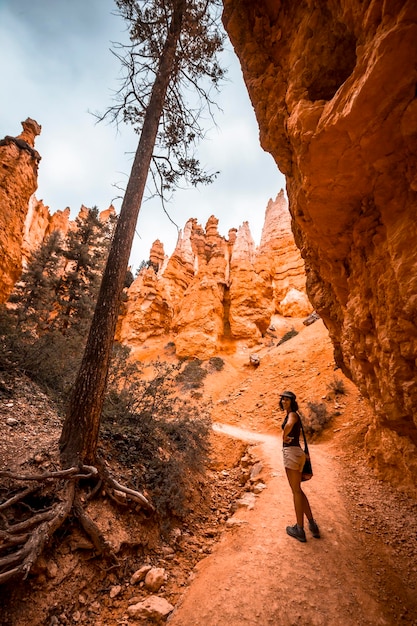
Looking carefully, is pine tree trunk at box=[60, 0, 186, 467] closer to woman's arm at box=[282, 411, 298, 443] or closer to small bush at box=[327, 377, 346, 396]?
woman's arm at box=[282, 411, 298, 443]

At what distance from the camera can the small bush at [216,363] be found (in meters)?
Answer: 18.1

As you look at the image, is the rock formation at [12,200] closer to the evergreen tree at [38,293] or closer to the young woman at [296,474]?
the evergreen tree at [38,293]

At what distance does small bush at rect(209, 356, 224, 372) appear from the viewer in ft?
59.5

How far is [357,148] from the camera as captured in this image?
8.22ft

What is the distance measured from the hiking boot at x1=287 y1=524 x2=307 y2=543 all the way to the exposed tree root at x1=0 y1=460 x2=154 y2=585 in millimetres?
1824

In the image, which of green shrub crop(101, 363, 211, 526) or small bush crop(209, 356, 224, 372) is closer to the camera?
green shrub crop(101, 363, 211, 526)

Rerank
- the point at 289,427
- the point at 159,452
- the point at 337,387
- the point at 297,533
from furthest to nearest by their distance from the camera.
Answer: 1. the point at 337,387
2. the point at 159,452
3. the point at 289,427
4. the point at 297,533

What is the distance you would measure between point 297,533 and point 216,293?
20815mm

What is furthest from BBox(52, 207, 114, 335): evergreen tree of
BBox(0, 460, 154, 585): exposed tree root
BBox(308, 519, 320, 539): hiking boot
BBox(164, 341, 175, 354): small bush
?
BBox(308, 519, 320, 539): hiking boot

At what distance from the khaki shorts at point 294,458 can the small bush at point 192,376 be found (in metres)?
12.4

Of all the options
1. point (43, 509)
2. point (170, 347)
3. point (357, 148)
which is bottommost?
point (43, 509)

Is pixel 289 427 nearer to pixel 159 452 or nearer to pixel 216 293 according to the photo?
pixel 159 452

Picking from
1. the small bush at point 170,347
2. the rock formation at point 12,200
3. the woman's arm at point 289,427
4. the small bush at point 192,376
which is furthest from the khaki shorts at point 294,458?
the small bush at point 170,347

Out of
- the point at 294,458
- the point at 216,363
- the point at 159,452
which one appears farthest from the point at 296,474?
the point at 216,363
